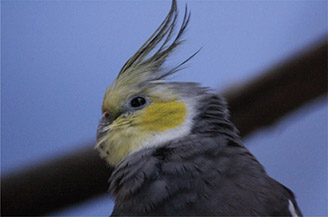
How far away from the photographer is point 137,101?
119cm

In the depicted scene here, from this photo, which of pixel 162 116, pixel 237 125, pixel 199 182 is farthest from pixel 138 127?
pixel 237 125

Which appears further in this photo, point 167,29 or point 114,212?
point 167,29

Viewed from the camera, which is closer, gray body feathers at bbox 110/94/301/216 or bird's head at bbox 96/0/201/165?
gray body feathers at bbox 110/94/301/216

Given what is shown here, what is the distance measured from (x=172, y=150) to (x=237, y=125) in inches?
29.4

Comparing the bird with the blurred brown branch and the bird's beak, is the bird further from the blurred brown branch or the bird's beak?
the blurred brown branch

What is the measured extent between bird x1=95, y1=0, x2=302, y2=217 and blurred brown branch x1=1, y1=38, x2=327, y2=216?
53 cm

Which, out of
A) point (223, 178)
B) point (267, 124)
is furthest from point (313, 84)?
point (223, 178)

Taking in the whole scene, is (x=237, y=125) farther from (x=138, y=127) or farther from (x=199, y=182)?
(x=199, y=182)

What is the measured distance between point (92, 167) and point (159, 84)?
633mm

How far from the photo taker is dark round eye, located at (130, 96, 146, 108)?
1.18m

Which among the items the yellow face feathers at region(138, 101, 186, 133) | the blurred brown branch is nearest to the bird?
the yellow face feathers at region(138, 101, 186, 133)

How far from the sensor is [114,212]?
3.29 ft

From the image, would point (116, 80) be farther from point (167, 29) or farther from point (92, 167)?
point (92, 167)

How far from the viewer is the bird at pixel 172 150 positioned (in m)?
0.94
